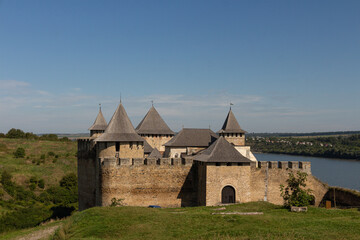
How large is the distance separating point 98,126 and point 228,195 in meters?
12.1

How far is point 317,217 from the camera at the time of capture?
12.8m

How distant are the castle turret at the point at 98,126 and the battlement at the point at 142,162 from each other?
26.3ft

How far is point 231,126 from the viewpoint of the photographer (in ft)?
97.9

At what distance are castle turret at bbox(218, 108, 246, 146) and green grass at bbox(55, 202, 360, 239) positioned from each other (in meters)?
14.3

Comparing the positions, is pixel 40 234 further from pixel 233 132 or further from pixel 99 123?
pixel 233 132

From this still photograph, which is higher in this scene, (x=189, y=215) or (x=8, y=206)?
(x=189, y=215)

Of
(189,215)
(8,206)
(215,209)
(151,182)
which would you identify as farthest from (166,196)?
(8,206)

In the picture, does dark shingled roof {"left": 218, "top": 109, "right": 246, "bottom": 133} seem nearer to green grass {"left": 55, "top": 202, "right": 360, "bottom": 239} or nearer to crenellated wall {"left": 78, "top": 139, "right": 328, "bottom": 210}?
crenellated wall {"left": 78, "top": 139, "right": 328, "bottom": 210}

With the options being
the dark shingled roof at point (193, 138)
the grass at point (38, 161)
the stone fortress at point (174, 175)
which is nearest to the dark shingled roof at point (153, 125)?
the dark shingled roof at point (193, 138)

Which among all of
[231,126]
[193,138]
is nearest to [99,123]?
[193,138]

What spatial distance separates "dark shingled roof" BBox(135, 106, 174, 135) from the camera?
28234 millimetres

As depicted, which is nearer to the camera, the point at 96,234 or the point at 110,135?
the point at 96,234

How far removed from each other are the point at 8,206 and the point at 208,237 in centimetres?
2834

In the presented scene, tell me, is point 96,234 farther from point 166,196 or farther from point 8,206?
point 8,206
